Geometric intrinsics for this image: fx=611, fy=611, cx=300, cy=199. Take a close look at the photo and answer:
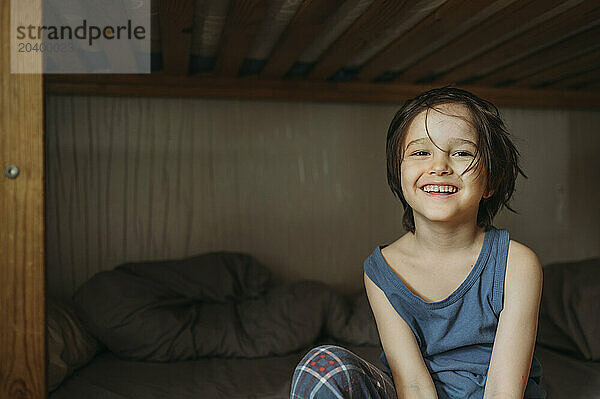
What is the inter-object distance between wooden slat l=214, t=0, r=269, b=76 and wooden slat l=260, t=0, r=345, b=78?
83mm

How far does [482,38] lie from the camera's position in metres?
1.60

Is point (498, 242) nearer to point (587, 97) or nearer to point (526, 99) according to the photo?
point (526, 99)

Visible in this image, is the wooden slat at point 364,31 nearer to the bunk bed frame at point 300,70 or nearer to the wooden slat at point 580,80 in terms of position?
the bunk bed frame at point 300,70

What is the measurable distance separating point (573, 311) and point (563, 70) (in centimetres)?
78

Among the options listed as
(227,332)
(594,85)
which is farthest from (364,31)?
(594,85)

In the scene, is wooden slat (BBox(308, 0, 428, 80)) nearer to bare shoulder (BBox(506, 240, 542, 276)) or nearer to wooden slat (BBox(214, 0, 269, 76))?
wooden slat (BBox(214, 0, 269, 76))

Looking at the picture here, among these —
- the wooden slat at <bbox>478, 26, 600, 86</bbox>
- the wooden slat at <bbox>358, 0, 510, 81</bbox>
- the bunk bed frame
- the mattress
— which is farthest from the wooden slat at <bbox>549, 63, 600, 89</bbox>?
the mattress

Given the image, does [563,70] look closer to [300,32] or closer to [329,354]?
[300,32]

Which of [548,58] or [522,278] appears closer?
[522,278]

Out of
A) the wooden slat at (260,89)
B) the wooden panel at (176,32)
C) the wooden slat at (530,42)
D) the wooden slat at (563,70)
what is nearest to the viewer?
the wooden panel at (176,32)

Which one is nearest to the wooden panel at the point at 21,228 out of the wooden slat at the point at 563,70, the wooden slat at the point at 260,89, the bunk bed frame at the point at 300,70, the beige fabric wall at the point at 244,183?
the bunk bed frame at the point at 300,70

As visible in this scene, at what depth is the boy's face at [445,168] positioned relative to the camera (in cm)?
100

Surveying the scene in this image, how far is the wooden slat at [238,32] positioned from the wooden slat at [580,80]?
1099 millimetres

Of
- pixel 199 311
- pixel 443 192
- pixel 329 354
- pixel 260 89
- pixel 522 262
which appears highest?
pixel 260 89
